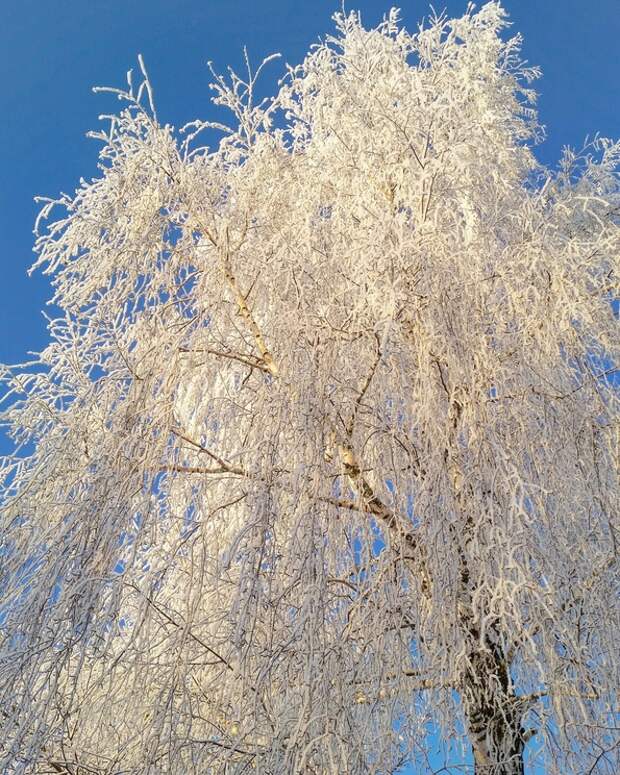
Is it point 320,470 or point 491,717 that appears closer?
point 320,470

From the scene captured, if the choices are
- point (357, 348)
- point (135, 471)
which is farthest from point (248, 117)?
point (135, 471)

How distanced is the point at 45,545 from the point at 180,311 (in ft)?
4.07

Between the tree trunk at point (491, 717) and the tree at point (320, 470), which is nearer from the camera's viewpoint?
the tree at point (320, 470)

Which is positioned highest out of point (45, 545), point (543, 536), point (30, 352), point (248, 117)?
point (248, 117)

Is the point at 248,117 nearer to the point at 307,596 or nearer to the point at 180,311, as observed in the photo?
the point at 180,311

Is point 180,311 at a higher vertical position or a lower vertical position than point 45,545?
higher

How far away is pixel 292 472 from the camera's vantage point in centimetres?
246

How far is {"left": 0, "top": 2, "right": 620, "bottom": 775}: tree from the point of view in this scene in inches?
88.4

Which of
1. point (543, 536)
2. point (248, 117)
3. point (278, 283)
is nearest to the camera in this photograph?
point (543, 536)

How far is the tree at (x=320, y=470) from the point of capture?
224 centimetres

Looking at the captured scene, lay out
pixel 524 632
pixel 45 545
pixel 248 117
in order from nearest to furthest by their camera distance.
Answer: pixel 524 632
pixel 45 545
pixel 248 117

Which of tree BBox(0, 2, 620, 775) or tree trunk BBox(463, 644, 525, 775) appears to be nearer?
tree BBox(0, 2, 620, 775)

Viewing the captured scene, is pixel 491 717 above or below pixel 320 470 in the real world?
below

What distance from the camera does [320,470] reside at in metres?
2.48
